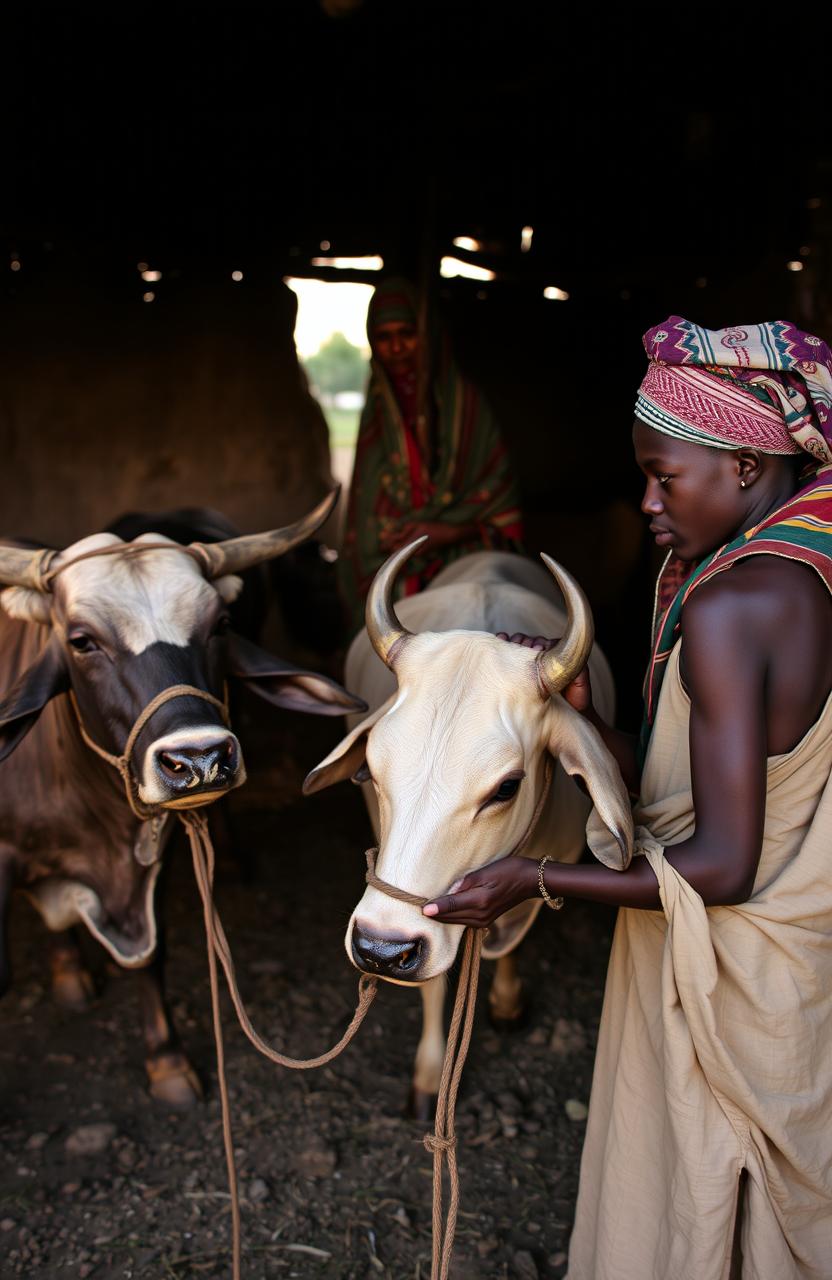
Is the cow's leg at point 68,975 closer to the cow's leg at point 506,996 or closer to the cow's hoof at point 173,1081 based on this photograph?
the cow's hoof at point 173,1081

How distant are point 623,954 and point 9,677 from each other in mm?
1926

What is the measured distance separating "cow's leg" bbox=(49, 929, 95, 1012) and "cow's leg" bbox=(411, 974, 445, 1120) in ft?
3.97

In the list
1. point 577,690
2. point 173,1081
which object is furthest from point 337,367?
point 577,690

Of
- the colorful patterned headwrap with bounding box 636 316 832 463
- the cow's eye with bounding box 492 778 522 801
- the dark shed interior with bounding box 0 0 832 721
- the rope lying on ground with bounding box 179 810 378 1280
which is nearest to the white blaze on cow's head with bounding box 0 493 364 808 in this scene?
the rope lying on ground with bounding box 179 810 378 1280

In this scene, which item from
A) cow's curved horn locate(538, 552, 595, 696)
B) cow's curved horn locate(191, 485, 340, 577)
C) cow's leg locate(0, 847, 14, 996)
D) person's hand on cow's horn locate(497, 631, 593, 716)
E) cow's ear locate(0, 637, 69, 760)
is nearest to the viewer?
cow's curved horn locate(538, 552, 595, 696)

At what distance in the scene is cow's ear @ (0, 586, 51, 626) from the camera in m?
2.85

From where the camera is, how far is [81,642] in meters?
2.69

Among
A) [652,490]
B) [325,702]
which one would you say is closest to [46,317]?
[325,702]

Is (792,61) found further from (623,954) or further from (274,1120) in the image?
(274,1120)

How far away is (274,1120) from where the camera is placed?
10.2 ft

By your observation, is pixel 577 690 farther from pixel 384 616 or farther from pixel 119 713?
pixel 119 713

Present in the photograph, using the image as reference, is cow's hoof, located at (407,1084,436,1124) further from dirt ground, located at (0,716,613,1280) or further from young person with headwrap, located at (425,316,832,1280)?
young person with headwrap, located at (425,316,832,1280)

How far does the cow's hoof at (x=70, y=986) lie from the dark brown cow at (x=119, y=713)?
501 mm

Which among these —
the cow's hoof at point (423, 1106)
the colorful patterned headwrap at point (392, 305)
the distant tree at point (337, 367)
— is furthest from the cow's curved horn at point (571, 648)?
the distant tree at point (337, 367)
